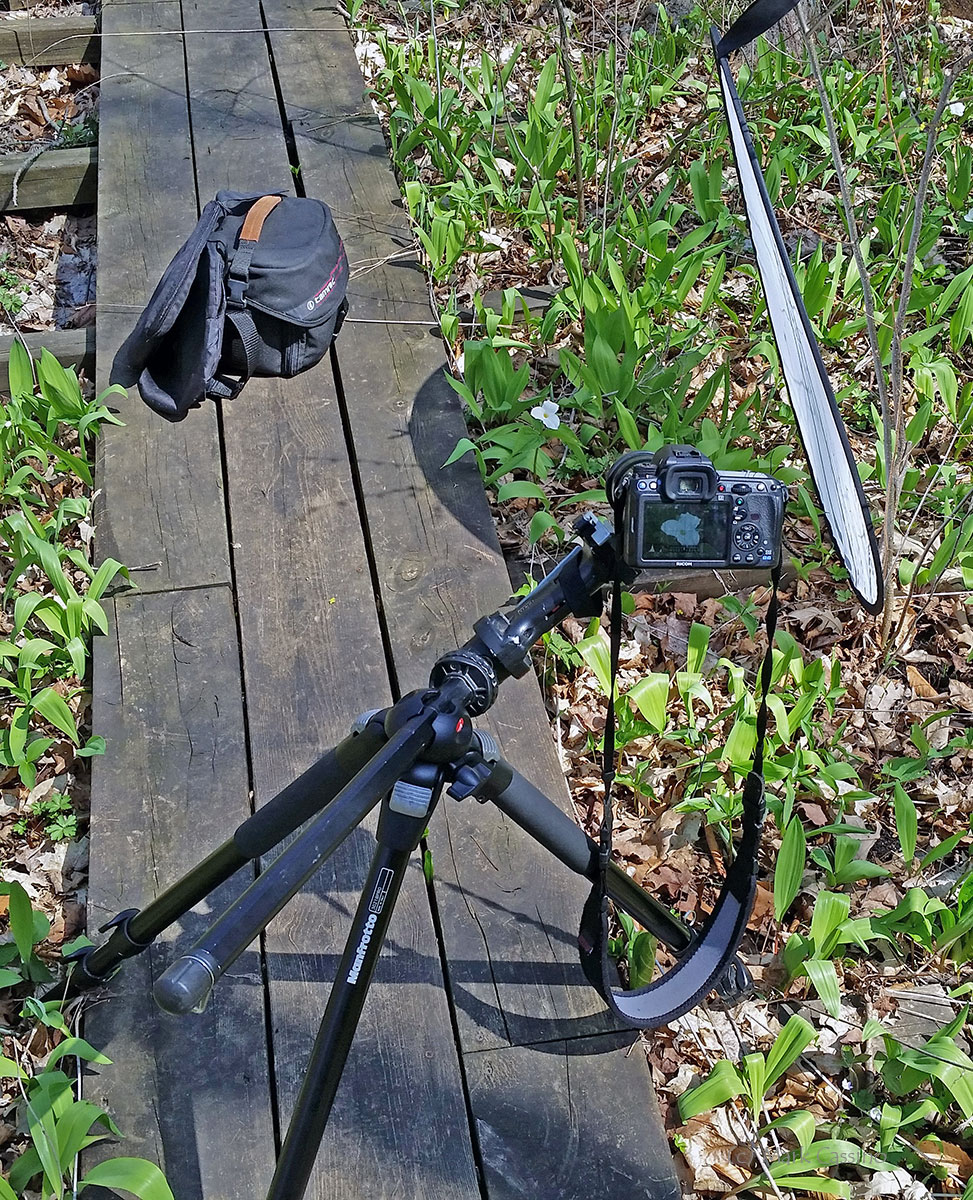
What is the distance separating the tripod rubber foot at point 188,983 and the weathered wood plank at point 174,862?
29.0 inches

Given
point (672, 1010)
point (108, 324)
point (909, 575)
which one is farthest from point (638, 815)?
point (108, 324)

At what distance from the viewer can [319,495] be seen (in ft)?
7.86

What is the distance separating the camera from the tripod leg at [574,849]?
1378 mm

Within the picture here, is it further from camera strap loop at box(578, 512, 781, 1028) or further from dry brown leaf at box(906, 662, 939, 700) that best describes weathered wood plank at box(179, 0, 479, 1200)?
dry brown leaf at box(906, 662, 939, 700)

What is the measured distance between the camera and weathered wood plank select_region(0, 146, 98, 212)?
11.8 feet

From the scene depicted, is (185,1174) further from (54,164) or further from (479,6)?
(479,6)

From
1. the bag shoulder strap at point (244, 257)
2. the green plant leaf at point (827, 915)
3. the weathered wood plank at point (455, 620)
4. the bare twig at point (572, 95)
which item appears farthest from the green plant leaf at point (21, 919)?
the bare twig at point (572, 95)

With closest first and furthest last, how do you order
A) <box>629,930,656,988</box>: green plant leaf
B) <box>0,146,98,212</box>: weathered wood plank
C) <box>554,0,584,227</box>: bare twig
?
1. <box>629,930,656,988</box>: green plant leaf
2. <box>554,0,584,227</box>: bare twig
3. <box>0,146,98,212</box>: weathered wood plank

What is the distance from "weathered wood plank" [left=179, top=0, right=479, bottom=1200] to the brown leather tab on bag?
2.12ft

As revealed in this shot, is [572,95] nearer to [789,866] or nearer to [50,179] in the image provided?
[50,179]

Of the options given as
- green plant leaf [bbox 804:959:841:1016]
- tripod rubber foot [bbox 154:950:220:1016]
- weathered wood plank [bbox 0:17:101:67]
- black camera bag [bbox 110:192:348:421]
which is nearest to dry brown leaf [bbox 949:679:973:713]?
green plant leaf [bbox 804:959:841:1016]

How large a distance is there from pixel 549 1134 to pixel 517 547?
1384 mm

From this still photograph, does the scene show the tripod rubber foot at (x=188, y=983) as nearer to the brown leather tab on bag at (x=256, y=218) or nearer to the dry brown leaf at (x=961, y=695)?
the brown leather tab on bag at (x=256, y=218)

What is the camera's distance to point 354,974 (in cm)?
115
